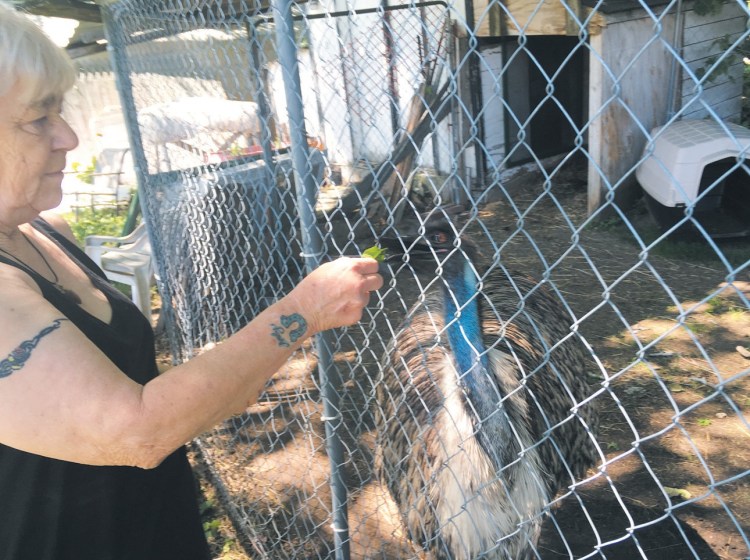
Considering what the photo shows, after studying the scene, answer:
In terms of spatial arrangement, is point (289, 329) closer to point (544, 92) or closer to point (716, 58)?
point (716, 58)

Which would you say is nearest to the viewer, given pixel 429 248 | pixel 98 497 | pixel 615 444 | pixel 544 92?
pixel 98 497

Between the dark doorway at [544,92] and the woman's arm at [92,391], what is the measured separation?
7287mm

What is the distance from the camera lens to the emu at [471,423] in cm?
221

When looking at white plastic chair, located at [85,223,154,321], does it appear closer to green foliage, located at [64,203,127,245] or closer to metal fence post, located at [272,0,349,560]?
green foliage, located at [64,203,127,245]

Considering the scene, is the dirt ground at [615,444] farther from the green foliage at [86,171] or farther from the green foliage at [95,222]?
the green foliage at [86,171]

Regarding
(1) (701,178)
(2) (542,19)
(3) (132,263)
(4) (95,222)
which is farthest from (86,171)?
(1) (701,178)

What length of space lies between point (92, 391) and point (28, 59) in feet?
2.55

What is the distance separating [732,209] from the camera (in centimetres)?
644

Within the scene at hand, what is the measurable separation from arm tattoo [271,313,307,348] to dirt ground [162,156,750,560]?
0.60 meters

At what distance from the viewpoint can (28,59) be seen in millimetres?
1407

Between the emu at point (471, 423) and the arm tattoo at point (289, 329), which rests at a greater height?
the arm tattoo at point (289, 329)

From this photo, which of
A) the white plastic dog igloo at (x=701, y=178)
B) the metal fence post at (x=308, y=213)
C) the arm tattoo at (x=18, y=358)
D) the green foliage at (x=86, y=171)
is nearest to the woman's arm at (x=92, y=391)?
the arm tattoo at (x=18, y=358)

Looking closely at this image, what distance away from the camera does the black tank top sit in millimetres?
1509

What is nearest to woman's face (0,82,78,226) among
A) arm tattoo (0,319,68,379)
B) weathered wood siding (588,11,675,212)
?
arm tattoo (0,319,68,379)
